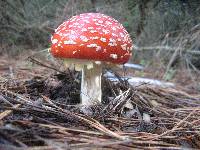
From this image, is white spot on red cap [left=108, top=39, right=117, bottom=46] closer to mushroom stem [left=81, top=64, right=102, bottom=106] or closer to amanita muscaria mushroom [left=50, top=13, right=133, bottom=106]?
amanita muscaria mushroom [left=50, top=13, right=133, bottom=106]

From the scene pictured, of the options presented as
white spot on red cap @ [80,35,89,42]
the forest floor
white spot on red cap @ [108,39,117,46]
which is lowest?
the forest floor

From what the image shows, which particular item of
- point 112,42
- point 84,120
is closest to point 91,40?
point 112,42

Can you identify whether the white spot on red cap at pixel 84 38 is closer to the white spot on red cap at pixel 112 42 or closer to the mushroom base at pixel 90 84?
the white spot on red cap at pixel 112 42

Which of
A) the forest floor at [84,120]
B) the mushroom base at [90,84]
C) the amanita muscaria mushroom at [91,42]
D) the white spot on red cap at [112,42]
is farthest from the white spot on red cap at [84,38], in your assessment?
the forest floor at [84,120]

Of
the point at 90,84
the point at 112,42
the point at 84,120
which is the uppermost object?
the point at 112,42

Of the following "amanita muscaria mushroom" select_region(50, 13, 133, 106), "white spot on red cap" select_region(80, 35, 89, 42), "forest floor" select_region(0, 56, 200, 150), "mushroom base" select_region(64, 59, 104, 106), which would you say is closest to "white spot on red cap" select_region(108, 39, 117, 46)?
"amanita muscaria mushroom" select_region(50, 13, 133, 106)

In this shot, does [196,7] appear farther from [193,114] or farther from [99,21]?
[99,21]

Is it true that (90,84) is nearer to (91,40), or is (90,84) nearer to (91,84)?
(91,84)
